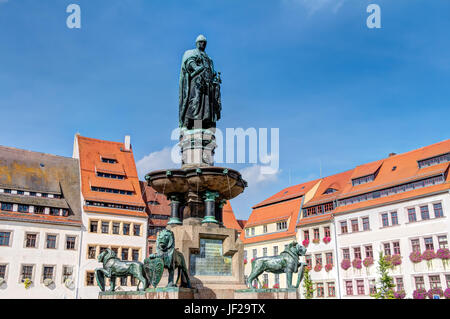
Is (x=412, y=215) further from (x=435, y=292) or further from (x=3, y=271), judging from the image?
(x=3, y=271)

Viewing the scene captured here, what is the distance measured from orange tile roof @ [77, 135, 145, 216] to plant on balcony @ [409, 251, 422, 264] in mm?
28134

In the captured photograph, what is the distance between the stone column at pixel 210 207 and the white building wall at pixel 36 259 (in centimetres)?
3485

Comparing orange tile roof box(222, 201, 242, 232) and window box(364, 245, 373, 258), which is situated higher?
orange tile roof box(222, 201, 242, 232)

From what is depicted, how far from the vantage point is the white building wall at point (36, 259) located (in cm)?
4288

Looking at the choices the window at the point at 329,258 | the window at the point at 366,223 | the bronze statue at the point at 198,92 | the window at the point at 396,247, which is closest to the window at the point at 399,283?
the window at the point at 396,247

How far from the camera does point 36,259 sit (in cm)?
4444

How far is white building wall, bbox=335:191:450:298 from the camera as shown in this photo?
37.4 meters

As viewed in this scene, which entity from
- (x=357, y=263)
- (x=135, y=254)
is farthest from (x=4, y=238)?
(x=357, y=263)

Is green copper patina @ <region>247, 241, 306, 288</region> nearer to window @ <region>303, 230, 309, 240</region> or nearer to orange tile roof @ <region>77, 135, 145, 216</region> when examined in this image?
window @ <region>303, 230, 309, 240</region>

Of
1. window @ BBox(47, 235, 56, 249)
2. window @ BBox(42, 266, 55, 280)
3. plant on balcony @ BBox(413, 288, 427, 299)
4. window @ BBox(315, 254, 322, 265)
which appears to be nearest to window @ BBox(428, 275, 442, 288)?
plant on balcony @ BBox(413, 288, 427, 299)

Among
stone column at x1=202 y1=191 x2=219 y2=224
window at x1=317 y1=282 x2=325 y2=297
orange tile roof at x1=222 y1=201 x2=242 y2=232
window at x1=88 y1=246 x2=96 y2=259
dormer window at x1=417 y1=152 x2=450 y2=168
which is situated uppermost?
dormer window at x1=417 y1=152 x2=450 y2=168

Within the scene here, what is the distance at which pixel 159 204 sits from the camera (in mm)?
55031
